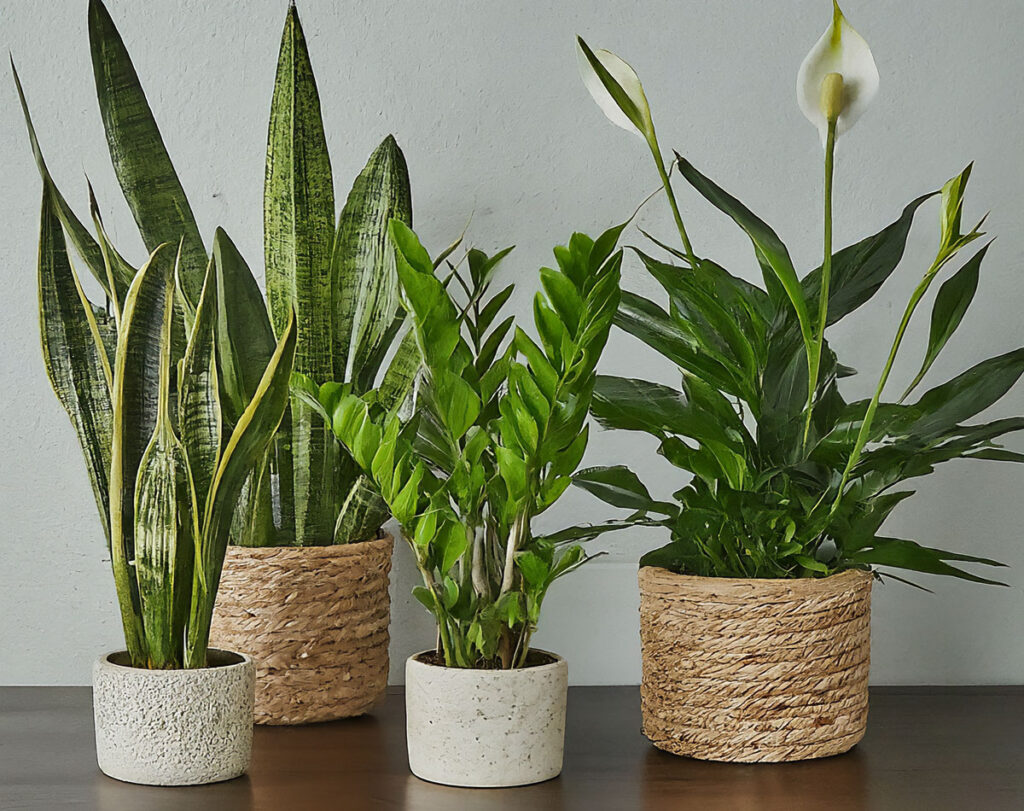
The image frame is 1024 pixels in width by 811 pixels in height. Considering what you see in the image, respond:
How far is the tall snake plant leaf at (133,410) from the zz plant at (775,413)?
30cm

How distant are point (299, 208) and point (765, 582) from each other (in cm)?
44

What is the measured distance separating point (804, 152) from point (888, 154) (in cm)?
8

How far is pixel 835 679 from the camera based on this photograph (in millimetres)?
765

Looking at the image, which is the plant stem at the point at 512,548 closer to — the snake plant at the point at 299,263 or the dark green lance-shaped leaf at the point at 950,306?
the snake plant at the point at 299,263

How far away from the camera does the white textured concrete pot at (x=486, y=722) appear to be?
2.31ft

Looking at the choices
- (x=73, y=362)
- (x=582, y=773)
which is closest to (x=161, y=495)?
(x=73, y=362)

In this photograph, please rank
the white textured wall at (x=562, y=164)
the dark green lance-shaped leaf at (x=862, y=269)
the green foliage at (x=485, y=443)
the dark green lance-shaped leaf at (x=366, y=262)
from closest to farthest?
the green foliage at (x=485, y=443)
the dark green lance-shaped leaf at (x=862, y=269)
the dark green lance-shaped leaf at (x=366, y=262)
the white textured wall at (x=562, y=164)

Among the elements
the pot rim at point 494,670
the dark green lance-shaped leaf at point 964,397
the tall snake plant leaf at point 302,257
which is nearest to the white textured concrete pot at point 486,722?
the pot rim at point 494,670

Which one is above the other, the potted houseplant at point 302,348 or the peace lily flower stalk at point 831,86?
the peace lily flower stalk at point 831,86

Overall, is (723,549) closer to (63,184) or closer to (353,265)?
(353,265)

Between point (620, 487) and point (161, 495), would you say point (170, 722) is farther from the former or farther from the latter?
point (620, 487)

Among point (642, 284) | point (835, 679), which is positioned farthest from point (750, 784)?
point (642, 284)

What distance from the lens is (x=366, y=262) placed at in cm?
88

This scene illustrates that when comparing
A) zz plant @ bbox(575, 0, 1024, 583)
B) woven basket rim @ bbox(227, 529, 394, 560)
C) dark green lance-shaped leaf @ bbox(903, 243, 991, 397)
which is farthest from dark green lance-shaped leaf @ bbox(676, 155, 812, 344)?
woven basket rim @ bbox(227, 529, 394, 560)
